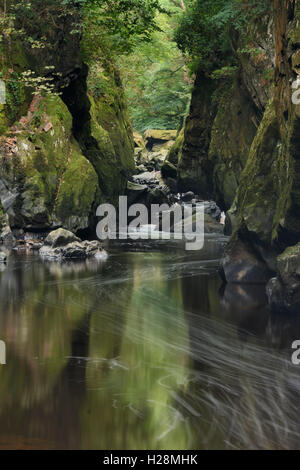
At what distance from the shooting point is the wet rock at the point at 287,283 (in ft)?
24.0

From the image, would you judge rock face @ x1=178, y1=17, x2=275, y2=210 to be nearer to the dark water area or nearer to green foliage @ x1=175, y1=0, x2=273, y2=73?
green foliage @ x1=175, y1=0, x2=273, y2=73

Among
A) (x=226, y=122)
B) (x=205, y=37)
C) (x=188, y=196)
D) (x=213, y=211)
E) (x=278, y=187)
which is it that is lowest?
(x=213, y=211)

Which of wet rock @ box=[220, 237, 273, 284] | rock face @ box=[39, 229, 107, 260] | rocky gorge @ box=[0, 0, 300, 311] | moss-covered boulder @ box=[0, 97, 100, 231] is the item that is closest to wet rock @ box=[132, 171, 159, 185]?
rocky gorge @ box=[0, 0, 300, 311]

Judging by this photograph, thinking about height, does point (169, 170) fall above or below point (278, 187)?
above

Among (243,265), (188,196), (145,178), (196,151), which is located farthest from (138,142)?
(243,265)

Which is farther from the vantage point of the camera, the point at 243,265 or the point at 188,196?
the point at 188,196

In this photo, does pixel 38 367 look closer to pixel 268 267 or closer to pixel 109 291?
pixel 109 291

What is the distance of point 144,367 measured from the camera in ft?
18.4

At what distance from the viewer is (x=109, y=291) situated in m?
9.45

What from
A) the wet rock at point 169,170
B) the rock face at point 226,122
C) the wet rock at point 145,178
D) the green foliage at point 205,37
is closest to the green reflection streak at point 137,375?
the rock face at point 226,122

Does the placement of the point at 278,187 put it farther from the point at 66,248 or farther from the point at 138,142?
the point at 138,142

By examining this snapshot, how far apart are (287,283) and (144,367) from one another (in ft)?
9.19
